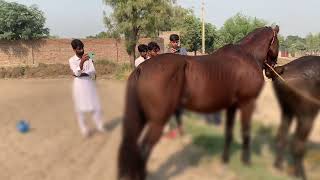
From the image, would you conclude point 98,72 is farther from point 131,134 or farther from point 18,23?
point 18,23

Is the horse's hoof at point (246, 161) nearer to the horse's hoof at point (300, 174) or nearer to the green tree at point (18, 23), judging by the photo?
the horse's hoof at point (300, 174)

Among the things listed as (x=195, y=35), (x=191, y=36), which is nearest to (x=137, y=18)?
(x=191, y=36)

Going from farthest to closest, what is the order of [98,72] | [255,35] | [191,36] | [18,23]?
1. [191,36]
2. [18,23]
3. [98,72]
4. [255,35]

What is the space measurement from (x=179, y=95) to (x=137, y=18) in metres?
27.2

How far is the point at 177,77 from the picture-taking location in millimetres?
2555

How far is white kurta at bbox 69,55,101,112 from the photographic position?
2.29 metres

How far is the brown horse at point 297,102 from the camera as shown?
243 cm

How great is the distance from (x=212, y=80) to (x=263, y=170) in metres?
0.60

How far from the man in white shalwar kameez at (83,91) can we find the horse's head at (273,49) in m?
1.25

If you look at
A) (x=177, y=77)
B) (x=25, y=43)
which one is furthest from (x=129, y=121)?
(x=25, y=43)

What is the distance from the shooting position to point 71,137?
2369 mm

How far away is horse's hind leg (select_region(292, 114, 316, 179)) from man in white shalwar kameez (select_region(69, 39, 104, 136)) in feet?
3.70

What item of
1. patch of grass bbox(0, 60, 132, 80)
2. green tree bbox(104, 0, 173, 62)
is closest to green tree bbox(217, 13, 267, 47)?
green tree bbox(104, 0, 173, 62)

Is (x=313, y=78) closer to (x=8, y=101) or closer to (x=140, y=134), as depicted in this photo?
(x=140, y=134)
